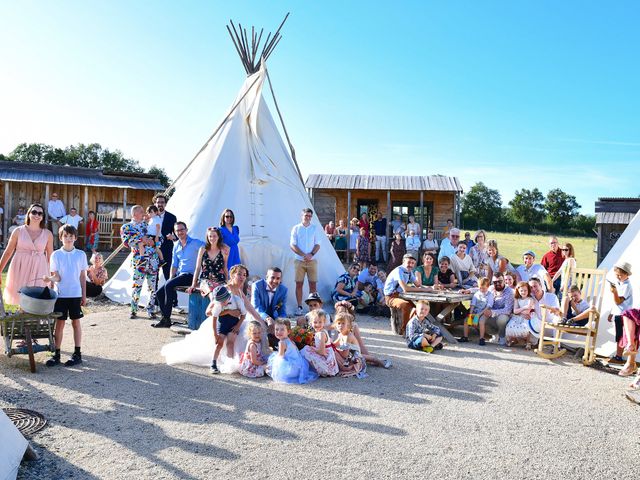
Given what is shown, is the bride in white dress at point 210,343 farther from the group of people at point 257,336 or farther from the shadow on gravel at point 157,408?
the shadow on gravel at point 157,408

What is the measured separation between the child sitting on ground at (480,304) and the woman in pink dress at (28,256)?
5.03 meters

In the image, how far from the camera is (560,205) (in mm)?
40438

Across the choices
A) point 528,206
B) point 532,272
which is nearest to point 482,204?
point 528,206

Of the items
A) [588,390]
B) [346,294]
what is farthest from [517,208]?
[588,390]

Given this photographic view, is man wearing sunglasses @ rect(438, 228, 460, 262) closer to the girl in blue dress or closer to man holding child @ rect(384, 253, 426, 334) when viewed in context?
man holding child @ rect(384, 253, 426, 334)

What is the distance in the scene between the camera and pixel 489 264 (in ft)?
24.8

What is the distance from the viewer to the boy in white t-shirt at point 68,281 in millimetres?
4688

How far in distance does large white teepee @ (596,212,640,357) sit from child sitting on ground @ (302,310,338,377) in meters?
3.28

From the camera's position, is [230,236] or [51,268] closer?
[51,268]

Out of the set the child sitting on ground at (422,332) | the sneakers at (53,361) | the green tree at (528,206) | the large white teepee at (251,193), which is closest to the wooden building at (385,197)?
the large white teepee at (251,193)

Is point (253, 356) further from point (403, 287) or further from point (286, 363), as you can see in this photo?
point (403, 287)

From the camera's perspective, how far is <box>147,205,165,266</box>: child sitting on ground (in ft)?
22.5

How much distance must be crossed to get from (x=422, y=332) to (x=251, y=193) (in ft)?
12.4

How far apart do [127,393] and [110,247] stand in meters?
13.7
